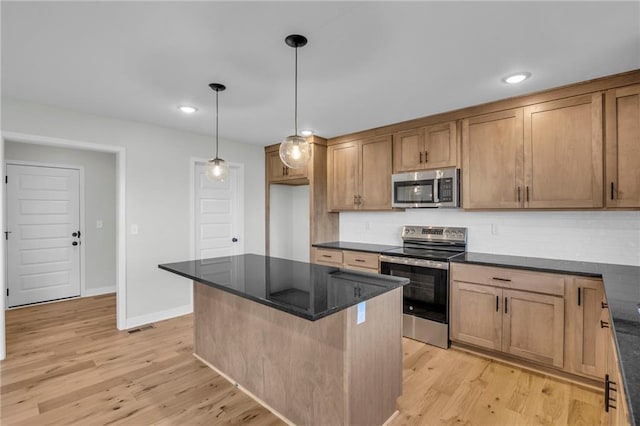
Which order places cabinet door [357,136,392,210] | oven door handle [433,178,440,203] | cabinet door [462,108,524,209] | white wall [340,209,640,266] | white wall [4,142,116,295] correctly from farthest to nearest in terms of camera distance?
white wall [4,142,116,295]
cabinet door [357,136,392,210]
oven door handle [433,178,440,203]
cabinet door [462,108,524,209]
white wall [340,209,640,266]

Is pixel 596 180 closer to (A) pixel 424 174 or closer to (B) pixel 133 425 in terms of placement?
(A) pixel 424 174

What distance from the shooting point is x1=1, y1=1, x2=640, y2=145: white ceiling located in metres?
1.70

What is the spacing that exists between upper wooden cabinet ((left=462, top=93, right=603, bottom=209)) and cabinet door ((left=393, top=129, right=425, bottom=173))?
0.48 m

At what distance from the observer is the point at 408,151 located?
3680 mm

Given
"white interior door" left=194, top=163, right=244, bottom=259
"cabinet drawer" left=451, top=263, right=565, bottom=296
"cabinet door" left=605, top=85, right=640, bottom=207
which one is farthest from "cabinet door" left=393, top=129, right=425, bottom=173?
"white interior door" left=194, top=163, right=244, bottom=259

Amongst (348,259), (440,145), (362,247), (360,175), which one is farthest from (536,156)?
(348,259)

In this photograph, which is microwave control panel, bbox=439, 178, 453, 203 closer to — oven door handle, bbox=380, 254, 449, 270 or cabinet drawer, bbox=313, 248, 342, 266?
oven door handle, bbox=380, 254, 449, 270

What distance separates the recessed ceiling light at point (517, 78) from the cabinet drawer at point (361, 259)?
2.07 meters

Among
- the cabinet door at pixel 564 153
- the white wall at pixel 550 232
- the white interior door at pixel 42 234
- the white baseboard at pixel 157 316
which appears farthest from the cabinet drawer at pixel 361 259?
the white interior door at pixel 42 234

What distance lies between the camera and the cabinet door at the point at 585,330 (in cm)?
231

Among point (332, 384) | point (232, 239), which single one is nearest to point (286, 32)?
point (332, 384)

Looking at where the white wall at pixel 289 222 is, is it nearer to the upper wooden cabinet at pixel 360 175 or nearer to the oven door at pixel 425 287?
the upper wooden cabinet at pixel 360 175

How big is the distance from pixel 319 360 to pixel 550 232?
8.41ft

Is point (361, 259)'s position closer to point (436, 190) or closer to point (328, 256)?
point (328, 256)
